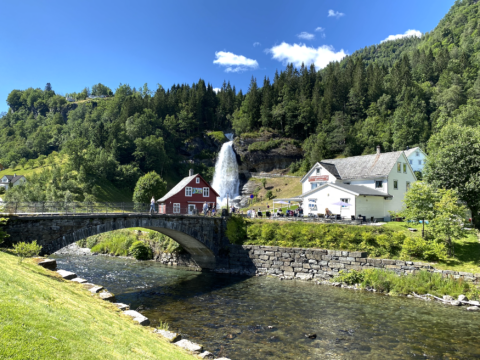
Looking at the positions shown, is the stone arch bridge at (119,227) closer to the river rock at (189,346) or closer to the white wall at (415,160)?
the river rock at (189,346)

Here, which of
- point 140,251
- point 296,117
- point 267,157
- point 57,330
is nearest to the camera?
point 57,330

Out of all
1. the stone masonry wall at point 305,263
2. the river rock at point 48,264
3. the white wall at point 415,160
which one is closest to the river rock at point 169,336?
the river rock at point 48,264

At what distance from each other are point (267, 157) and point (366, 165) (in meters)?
45.1

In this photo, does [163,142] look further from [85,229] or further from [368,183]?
[85,229]

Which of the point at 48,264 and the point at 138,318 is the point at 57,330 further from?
the point at 48,264

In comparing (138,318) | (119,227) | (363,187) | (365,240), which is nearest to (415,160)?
(363,187)

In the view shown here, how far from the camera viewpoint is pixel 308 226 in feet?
109

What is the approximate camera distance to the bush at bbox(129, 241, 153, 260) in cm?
3945

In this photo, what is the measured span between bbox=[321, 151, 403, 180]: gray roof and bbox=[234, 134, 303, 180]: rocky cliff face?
36.5 m

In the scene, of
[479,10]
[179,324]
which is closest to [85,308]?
[179,324]

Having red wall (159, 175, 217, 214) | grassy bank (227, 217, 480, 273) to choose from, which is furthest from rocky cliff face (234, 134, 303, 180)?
grassy bank (227, 217, 480, 273)

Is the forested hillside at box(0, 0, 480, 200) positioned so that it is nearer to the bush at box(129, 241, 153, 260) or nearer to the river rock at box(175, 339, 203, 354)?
the bush at box(129, 241, 153, 260)

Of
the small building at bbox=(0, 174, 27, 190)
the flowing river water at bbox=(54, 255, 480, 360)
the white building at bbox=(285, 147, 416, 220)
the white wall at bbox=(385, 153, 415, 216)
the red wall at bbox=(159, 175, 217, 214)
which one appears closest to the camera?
the flowing river water at bbox=(54, 255, 480, 360)

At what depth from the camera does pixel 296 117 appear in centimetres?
9750
